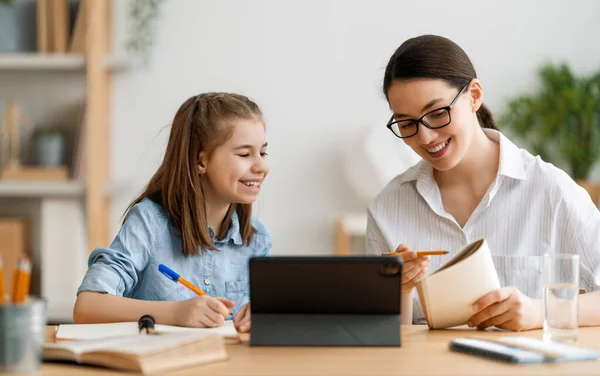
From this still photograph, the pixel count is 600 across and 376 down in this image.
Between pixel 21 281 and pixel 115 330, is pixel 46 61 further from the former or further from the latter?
pixel 21 281

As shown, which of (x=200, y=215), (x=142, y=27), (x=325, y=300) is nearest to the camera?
(x=325, y=300)

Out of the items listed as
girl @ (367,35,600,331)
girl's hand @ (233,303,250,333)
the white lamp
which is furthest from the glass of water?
the white lamp

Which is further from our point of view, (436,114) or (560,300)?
(436,114)

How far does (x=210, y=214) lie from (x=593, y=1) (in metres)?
2.51

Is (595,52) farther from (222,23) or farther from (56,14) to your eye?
(56,14)

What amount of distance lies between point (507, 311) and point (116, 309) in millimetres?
715

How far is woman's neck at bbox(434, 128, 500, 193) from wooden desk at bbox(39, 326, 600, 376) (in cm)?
61

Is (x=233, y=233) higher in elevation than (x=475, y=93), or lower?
lower

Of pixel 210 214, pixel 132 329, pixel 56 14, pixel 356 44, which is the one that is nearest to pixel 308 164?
pixel 356 44

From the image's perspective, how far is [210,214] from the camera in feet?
6.27

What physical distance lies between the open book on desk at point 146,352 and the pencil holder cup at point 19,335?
78 millimetres

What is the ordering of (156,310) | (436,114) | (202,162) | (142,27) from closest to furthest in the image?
(156,310) < (436,114) < (202,162) < (142,27)

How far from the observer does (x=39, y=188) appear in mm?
3424

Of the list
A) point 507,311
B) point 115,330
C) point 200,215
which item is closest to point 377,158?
point 200,215
